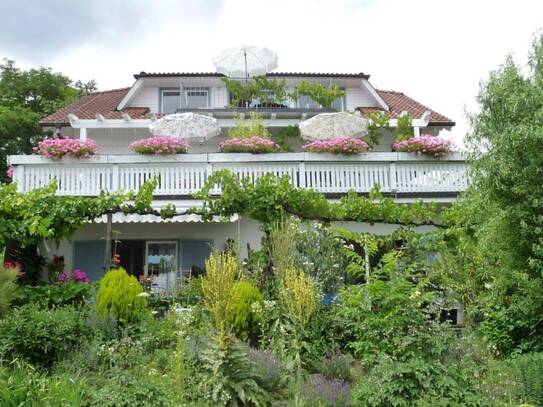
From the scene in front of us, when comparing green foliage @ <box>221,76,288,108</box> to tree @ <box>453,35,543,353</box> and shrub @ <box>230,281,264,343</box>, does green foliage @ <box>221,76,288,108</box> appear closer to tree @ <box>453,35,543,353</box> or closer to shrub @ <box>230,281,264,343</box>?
shrub @ <box>230,281,264,343</box>

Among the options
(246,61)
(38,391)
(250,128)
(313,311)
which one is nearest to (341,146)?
(250,128)

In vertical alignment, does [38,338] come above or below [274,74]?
below

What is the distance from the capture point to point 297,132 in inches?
915

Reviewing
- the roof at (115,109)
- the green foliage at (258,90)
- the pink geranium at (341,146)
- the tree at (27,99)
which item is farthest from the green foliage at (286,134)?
the tree at (27,99)

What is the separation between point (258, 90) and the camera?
23.9m

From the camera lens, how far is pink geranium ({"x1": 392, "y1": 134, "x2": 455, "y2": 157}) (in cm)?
1803

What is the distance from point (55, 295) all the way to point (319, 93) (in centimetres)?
1473

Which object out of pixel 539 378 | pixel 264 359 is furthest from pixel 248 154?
pixel 539 378

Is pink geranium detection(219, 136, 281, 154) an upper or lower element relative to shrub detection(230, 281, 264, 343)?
upper

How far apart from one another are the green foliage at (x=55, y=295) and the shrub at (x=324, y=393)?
18.4 feet

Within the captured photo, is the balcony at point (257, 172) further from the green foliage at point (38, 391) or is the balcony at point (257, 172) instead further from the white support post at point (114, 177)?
the green foliage at point (38, 391)

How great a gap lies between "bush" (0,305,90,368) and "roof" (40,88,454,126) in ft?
51.0

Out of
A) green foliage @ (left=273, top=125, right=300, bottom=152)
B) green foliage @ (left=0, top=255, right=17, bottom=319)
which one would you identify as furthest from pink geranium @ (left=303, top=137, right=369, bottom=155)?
green foliage @ (left=0, top=255, right=17, bottom=319)

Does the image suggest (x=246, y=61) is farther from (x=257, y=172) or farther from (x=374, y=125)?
(x=257, y=172)
